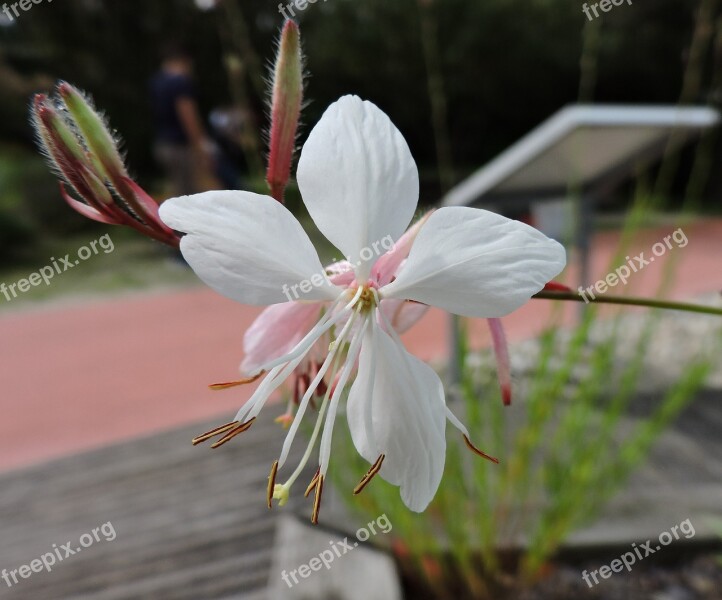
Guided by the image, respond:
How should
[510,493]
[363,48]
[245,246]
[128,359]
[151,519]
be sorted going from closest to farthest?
[245,246]
[510,493]
[151,519]
[128,359]
[363,48]

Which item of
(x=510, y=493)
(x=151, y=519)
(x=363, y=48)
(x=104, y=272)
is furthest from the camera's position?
(x=363, y=48)

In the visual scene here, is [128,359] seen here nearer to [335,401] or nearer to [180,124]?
[180,124]

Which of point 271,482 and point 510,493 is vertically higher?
point 271,482

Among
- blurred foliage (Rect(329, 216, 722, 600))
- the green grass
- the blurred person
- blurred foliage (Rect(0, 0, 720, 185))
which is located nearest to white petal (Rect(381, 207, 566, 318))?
blurred foliage (Rect(329, 216, 722, 600))

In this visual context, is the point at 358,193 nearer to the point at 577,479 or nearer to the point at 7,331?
the point at 577,479

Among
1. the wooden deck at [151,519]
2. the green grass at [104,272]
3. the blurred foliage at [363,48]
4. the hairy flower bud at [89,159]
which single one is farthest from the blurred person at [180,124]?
the blurred foliage at [363,48]

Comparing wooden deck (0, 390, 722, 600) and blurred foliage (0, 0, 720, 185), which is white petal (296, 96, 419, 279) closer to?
wooden deck (0, 390, 722, 600)

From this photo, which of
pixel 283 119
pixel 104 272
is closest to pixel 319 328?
pixel 283 119

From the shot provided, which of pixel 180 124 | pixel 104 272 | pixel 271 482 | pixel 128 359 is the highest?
pixel 271 482
